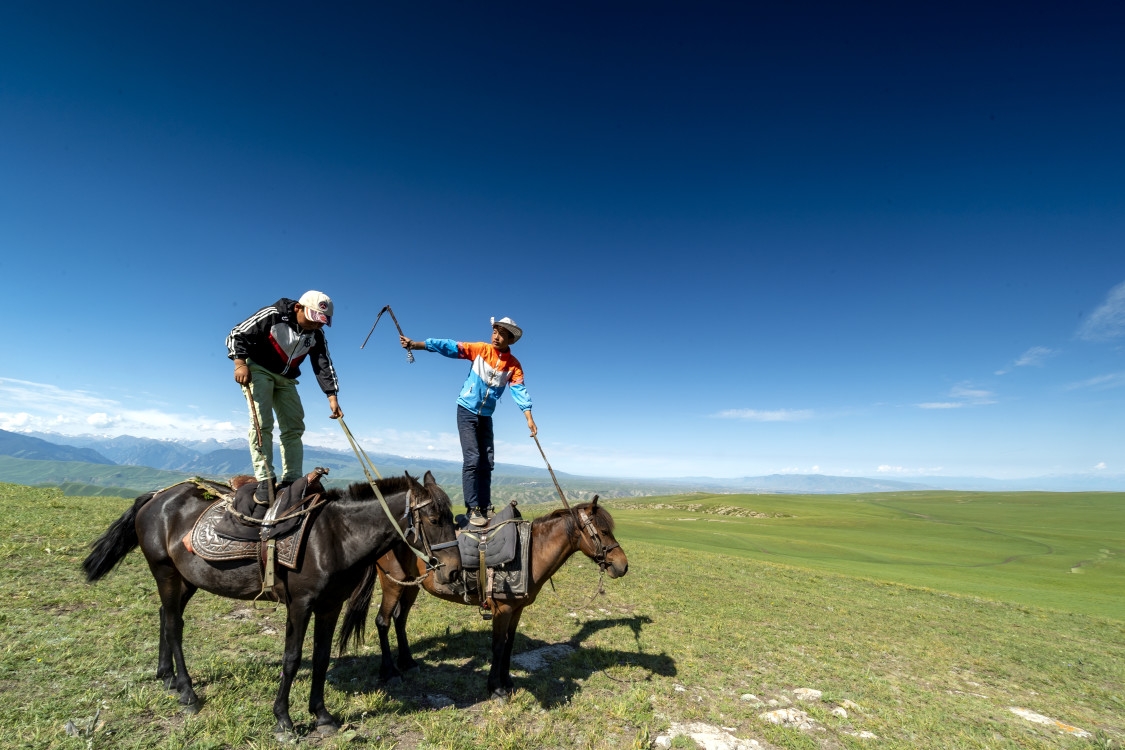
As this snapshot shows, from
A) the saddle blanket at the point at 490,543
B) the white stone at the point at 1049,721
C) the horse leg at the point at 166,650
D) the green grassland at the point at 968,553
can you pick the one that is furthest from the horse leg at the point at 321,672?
the green grassland at the point at 968,553

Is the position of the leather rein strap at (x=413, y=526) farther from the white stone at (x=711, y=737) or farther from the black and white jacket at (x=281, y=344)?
the white stone at (x=711, y=737)

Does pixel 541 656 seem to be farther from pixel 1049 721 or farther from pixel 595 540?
pixel 1049 721

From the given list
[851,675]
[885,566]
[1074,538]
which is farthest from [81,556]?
[1074,538]

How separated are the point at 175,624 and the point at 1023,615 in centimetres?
2287

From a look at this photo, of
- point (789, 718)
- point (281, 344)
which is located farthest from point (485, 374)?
point (789, 718)

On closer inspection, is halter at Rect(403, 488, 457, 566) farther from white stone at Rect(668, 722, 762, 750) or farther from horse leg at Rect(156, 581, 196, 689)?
white stone at Rect(668, 722, 762, 750)

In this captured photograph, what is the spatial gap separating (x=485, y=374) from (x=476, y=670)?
4666 millimetres

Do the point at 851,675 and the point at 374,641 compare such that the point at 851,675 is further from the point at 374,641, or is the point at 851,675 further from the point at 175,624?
the point at 175,624

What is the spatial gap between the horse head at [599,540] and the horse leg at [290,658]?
3.70m

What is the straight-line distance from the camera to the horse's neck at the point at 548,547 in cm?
655

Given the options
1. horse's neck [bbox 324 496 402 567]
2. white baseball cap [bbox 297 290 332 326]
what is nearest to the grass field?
horse's neck [bbox 324 496 402 567]

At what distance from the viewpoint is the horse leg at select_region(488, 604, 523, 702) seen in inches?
239

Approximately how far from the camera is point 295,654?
483 cm

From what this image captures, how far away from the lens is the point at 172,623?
5324mm
